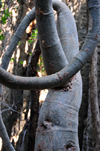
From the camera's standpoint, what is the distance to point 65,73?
1.07 m

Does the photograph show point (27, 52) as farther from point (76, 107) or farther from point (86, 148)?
point (76, 107)

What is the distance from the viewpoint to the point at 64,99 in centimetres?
143

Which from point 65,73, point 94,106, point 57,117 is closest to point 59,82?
point 65,73

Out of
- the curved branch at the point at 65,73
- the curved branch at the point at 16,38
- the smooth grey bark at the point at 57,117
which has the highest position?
the curved branch at the point at 16,38

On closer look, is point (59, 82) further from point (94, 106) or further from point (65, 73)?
point (94, 106)

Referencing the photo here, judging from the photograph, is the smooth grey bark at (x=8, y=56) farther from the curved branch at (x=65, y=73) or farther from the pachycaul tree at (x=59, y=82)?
the curved branch at (x=65, y=73)

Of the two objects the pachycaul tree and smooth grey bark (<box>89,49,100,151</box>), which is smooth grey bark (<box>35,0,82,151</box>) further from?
smooth grey bark (<box>89,49,100,151</box>)

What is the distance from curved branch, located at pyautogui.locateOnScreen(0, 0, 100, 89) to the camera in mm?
889

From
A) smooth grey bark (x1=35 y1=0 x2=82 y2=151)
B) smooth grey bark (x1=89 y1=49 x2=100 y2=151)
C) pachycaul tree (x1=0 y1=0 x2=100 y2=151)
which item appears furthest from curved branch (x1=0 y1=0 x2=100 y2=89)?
smooth grey bark (x1=89 y1=49 x2=100 y2=151)

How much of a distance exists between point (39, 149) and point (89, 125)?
338 cm

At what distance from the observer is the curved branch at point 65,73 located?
889 mm

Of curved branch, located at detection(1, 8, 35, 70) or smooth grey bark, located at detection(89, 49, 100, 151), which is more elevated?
curved branch, located at detection(1, 8, 35, 70)

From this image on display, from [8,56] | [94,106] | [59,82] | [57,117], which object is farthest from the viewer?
[94,106]

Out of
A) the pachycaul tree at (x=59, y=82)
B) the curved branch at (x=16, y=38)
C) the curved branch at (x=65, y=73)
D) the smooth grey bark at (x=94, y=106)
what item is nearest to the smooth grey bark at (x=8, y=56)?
the curved branch at (x=16, y=38)
